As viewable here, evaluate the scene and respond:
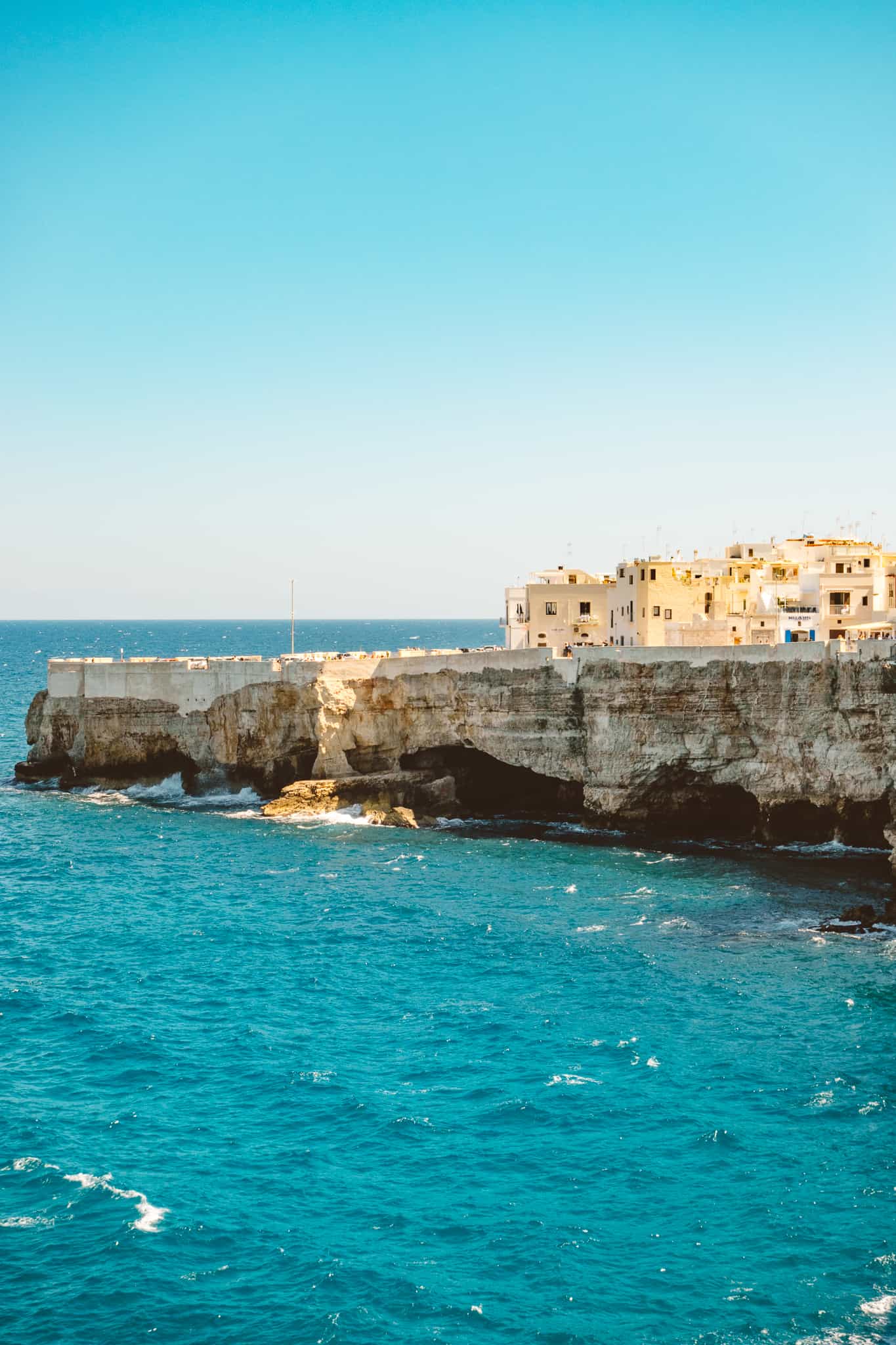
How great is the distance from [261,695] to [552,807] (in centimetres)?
1801

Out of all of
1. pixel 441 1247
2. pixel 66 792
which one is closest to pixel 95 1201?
pixel 441 1247

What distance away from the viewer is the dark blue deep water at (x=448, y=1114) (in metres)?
23.0

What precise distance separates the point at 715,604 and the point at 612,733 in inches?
725

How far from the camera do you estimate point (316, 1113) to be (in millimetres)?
30109

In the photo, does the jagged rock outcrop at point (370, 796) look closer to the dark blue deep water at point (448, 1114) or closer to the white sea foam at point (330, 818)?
the white sea foam at point (330, 818)

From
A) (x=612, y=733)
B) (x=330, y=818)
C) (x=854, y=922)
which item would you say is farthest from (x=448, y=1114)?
(x=330, y=818)

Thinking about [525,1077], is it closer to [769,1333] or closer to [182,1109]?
[182,1109]

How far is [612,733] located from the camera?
61.6 meters

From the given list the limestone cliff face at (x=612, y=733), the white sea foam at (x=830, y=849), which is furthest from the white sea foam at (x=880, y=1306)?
the white sea foam at (x=830, y=849)

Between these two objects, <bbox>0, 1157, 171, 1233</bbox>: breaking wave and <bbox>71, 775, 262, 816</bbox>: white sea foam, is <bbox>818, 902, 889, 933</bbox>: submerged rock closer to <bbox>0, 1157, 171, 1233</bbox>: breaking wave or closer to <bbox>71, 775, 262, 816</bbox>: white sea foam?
<bbox>0, 1157, 171, 1233</bbox>: breaking wave

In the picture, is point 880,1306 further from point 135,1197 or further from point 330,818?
point 330,818

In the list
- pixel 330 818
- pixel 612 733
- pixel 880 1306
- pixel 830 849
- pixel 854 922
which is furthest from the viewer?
pixel 330 818

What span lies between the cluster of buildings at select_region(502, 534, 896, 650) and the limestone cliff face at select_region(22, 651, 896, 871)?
9935mm

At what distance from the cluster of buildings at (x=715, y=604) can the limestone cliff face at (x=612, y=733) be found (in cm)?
993
